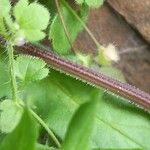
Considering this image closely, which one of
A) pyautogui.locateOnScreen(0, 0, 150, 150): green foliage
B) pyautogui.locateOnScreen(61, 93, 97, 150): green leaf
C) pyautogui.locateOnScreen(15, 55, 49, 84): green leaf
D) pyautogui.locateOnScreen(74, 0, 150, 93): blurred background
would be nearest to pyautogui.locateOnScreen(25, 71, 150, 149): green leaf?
pyautogui.locateOnScreen(0, 0, 150, 150): green foliage

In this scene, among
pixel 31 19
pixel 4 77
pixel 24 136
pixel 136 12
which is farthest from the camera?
pixel 136 12

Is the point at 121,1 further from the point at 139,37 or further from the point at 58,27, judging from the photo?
the point at 58,27

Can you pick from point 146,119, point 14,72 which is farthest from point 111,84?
point 14,72

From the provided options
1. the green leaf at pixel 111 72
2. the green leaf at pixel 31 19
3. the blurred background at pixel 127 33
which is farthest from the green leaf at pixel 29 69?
the blurred background at pixel 127 33

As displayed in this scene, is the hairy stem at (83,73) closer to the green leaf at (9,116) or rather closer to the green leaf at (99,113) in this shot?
the green leaf at (99,113)

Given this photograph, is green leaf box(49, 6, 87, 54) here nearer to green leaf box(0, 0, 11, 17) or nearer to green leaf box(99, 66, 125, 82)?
green leaf box(99, 66, 125, 82)

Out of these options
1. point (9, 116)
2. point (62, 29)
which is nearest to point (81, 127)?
point (9, 116)

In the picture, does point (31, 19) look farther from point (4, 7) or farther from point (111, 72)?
point (111, 72)
